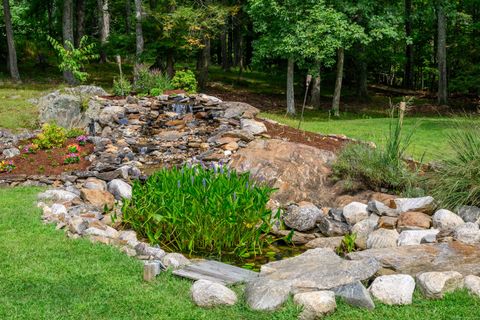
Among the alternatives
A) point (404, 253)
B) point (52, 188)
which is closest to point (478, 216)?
point (404, 253)

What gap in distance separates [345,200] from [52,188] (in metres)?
4.90

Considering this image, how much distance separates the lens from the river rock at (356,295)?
458 cm

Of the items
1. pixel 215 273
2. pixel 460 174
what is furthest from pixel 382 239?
pixel 215 273

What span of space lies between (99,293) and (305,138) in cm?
799

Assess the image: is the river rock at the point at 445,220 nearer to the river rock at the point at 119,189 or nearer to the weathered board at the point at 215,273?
the weathered board at the point at 215,273

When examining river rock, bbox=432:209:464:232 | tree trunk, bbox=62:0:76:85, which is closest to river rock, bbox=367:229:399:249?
river rock, bbox=432:209:464:232

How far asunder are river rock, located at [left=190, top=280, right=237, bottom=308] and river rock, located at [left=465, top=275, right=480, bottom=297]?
2.09 meters

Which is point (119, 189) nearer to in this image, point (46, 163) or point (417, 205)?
point (46, 163)

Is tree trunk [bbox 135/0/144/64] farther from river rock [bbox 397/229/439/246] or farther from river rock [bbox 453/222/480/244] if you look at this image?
river rock [bbox 453/222/480/244]

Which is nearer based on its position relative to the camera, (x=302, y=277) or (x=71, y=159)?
(x=302, y=277)

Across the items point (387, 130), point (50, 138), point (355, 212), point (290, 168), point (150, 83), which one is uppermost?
point (150, 83)

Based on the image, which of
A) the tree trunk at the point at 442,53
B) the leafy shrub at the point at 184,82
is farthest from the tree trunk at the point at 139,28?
the tree trunk at the point at 442,53

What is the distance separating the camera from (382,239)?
663cm

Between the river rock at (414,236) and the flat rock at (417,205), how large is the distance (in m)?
0.82
